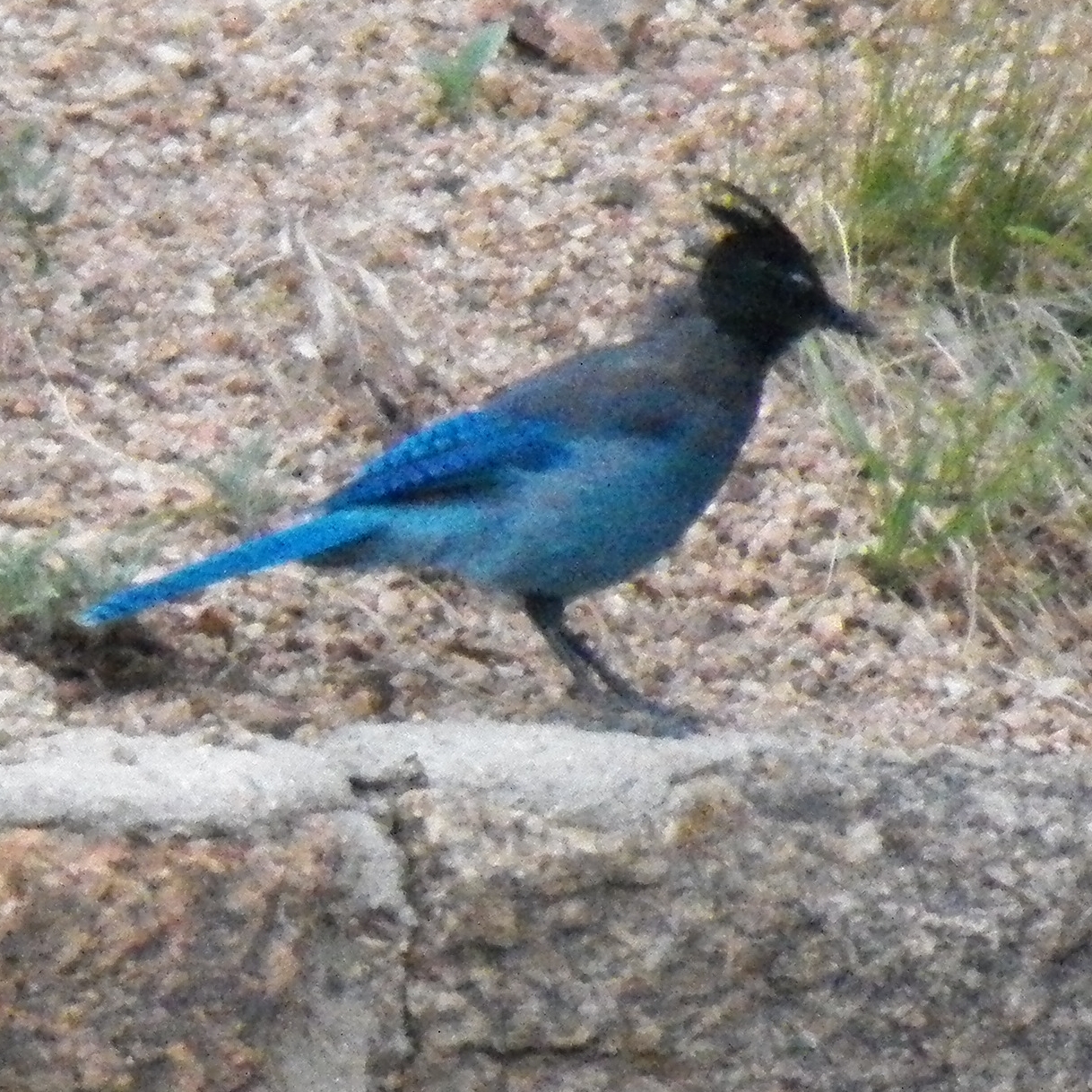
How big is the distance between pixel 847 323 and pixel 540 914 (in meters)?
1.07

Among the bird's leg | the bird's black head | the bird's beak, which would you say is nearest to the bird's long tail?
the bird's leg

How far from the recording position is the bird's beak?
3.03 meters

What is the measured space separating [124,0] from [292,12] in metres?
0.28

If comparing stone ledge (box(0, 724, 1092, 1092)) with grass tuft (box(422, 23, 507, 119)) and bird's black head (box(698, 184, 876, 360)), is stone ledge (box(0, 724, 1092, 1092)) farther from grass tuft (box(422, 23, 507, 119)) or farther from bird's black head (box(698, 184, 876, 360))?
grass tuft (box(422, 23, 507, 119))

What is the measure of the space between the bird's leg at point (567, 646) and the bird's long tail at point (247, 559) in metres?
0.25

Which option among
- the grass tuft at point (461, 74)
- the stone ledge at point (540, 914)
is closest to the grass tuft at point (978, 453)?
the stone ledge at point (540, 914)

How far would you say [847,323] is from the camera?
3.04 m

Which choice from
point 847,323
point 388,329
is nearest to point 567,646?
point 847,323

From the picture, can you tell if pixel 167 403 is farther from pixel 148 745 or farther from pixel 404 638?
pixel 148 745

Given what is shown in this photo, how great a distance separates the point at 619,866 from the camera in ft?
7.52

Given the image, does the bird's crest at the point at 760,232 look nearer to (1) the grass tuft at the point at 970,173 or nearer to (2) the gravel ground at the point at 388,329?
(2) the gravel ground at the point at 388,329

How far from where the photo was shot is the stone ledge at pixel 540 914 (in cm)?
209

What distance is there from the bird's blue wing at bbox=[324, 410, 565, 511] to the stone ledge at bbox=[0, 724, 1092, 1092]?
0.46 m

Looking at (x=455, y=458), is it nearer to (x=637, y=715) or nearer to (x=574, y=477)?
(x=574, y=477)
